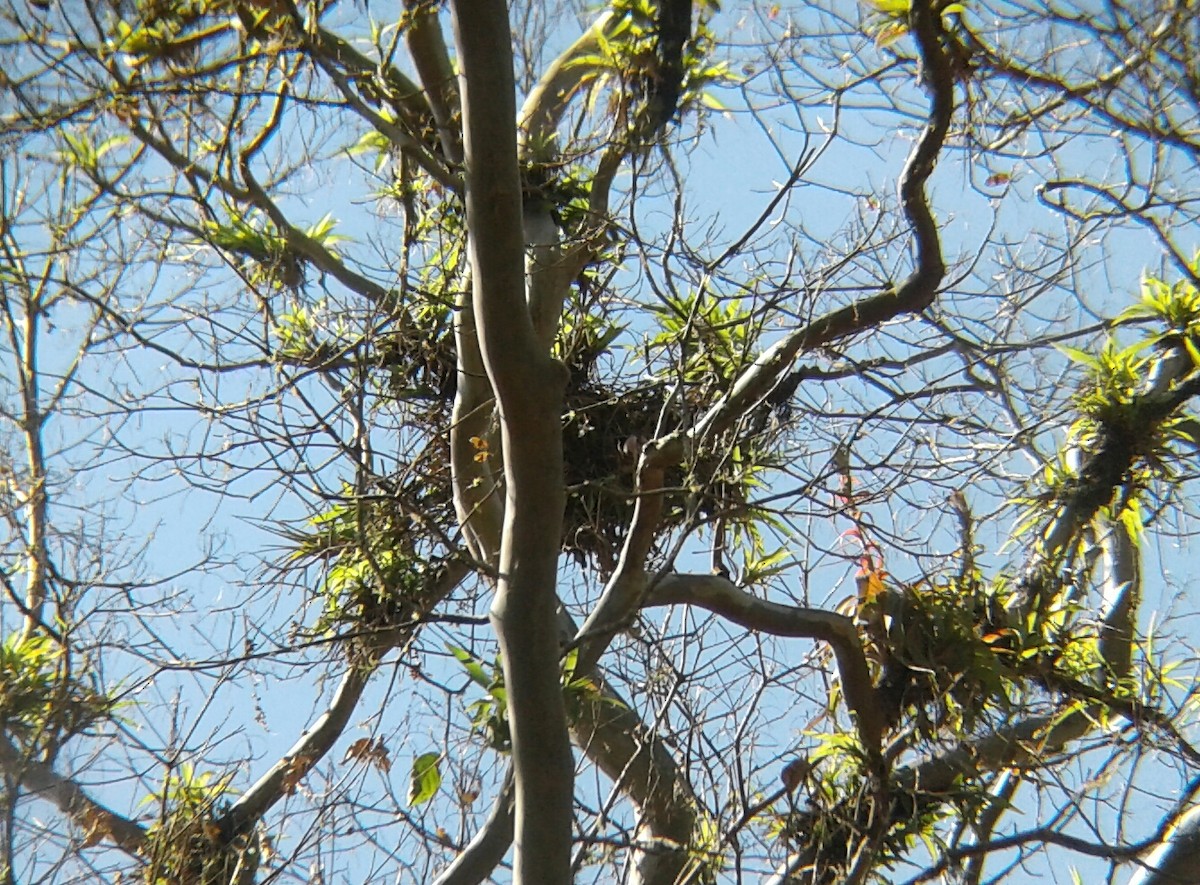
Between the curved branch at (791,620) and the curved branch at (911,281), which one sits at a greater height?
the curved branch at (911,281)

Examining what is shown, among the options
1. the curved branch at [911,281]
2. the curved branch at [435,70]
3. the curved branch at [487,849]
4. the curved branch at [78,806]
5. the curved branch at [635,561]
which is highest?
the curved branch at [435,70]

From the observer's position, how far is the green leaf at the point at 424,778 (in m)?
2.94

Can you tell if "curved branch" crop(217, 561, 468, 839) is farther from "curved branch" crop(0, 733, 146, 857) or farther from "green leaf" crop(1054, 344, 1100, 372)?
"green leaf" crop(1054, 344, 1100, 372)

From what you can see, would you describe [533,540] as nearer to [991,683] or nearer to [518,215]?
[518,215]

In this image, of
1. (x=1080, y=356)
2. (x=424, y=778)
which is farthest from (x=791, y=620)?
(x=1080, y=356)

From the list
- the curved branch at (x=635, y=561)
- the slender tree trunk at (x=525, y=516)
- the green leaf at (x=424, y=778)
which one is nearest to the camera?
the slender tree trunk at (x=525, y=516)

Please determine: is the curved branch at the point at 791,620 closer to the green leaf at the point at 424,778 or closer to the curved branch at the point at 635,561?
the curved branch at the point at 635,561

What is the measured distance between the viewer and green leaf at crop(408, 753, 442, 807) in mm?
2941

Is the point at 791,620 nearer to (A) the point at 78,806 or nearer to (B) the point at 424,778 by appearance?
(B) the point at 424,778

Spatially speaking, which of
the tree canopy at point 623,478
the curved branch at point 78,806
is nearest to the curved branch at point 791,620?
the tree canopy at point 623,478

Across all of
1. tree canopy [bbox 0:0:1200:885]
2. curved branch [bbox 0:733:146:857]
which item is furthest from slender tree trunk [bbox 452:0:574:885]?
curved branch [bbox 0:733:146:857]

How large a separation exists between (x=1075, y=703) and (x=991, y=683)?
0.37 meters

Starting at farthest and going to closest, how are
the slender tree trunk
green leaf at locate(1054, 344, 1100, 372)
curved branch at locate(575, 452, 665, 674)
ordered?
green leaf at locate(1054, 344, 1100, 372)
curved branch at locate(575, 452, 665, 674)
the slender tree trunk

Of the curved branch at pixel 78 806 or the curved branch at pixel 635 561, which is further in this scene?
the curved branch at pixel 78 806
